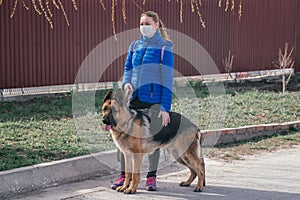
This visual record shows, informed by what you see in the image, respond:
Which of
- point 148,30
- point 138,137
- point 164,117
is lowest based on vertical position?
point 138,137

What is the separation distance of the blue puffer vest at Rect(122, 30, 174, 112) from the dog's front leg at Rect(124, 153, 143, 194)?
619 mm

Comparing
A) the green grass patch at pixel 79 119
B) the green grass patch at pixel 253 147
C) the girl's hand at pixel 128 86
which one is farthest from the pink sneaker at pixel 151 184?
the green grass patch at pixel 253 147

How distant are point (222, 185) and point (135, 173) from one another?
1.20 meters

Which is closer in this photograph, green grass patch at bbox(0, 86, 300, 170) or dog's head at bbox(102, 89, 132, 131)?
dog's head at bbox(102, 89, 132, 131)

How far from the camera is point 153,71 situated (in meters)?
6.94

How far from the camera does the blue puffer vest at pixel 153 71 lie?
6.92 metres

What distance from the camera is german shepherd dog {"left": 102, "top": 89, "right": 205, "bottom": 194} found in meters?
6.70

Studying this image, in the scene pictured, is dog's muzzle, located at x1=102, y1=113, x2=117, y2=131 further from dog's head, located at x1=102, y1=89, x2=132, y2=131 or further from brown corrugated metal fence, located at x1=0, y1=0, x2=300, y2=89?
brown corrugated metal fence, located at x1=0, y1=0, x2=300, y2=89

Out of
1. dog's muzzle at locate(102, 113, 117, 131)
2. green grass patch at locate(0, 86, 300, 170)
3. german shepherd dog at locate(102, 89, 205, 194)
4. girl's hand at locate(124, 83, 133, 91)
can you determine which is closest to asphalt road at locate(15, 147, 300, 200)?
german shepherd dog at locate(102, 89, 205, 194)

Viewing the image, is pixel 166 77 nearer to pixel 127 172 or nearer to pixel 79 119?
pixel 127 172

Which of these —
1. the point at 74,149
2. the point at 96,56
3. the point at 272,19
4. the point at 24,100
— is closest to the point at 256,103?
the point at 96,56

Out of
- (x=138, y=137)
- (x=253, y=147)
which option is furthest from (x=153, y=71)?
(x=253, y=147)

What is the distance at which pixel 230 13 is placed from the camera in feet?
59.2

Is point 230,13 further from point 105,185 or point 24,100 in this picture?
point 105,185
